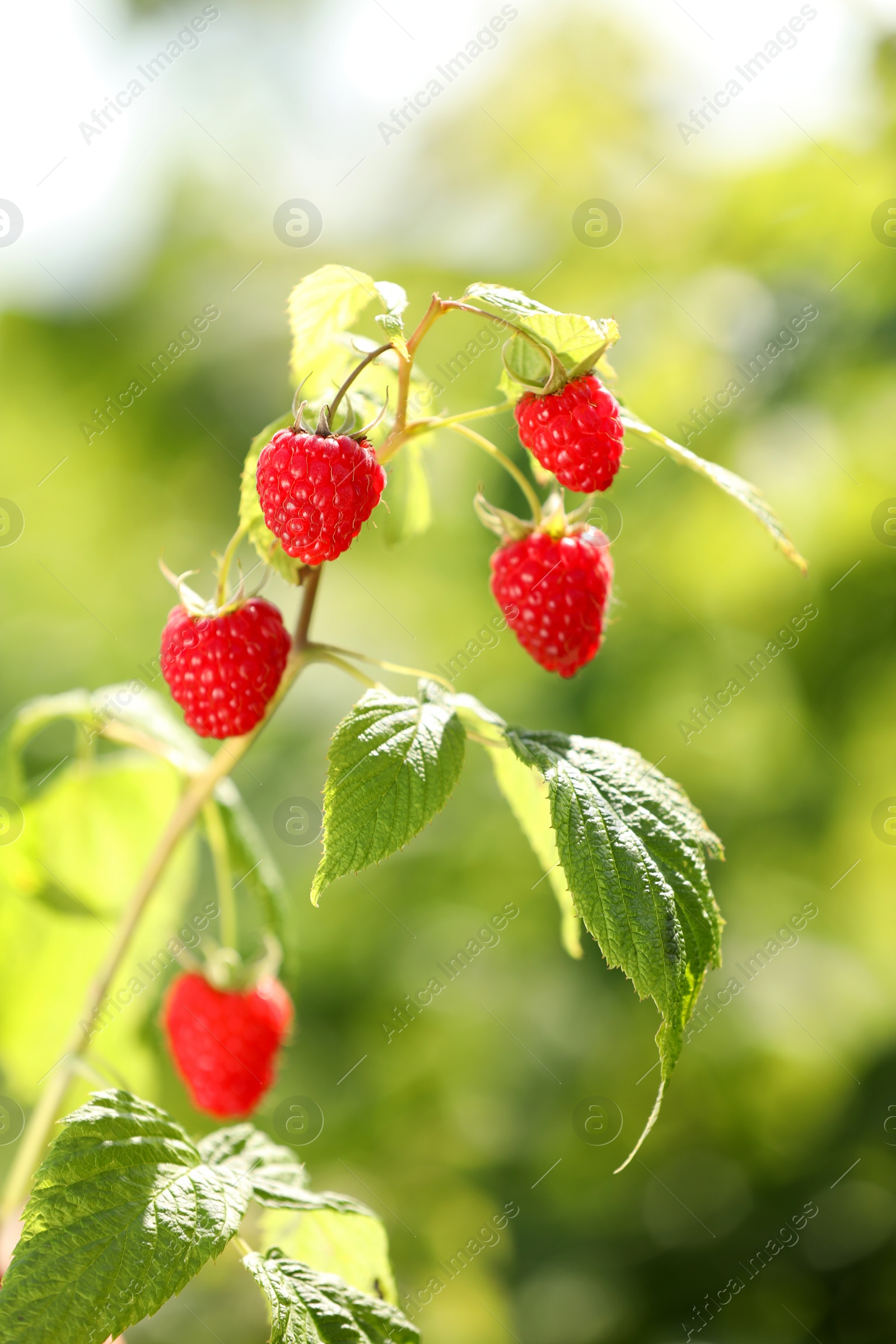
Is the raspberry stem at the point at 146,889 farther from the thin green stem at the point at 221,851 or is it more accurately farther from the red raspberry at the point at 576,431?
the red raspberry at the point at 576,431

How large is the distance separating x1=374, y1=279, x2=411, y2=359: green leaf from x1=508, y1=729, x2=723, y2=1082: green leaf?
0.30 meters

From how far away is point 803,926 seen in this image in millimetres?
2070

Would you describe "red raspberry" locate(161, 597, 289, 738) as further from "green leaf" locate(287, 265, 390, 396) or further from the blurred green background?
the blurred green background

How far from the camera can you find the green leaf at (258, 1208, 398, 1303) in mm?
891

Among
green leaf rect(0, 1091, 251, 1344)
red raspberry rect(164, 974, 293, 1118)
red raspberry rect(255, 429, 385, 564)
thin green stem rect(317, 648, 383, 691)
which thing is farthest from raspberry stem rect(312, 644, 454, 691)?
red raspberry rect(164, 974, 293, 1118)

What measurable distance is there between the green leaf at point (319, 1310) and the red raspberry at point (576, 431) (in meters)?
0.61

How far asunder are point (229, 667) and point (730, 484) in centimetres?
42

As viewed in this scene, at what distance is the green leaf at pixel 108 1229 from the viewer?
651 mm

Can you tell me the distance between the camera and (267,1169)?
0.86m

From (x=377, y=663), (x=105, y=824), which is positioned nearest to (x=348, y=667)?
(x=377, y=663)

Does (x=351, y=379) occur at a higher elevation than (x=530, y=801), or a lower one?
higher

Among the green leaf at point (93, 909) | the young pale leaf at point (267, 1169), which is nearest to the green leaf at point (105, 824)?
the green leaf at point (93, 909)

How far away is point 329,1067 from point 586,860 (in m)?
1.65

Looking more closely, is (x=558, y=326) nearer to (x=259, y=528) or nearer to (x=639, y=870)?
(x=259, y=528)
